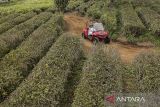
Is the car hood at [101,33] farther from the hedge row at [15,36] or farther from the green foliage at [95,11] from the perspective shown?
the green foliage at [95,11]

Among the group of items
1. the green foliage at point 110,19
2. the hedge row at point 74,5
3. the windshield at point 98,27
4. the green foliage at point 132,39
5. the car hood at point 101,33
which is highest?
the windshield at point 98,27

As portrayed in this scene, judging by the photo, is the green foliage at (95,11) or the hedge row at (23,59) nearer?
the hedge row at (23,59)

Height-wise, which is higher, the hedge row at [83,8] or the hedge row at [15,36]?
the hedge row at [15,36]

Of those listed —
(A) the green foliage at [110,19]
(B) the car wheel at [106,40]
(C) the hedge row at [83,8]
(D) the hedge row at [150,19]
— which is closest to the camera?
(B) the car wheel at [106,40]

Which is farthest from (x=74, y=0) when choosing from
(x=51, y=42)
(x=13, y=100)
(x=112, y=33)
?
(x=13, y=100)

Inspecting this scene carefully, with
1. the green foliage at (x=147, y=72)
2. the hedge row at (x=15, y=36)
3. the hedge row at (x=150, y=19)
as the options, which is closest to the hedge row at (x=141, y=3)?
the hedge row at (x=150, y=19)

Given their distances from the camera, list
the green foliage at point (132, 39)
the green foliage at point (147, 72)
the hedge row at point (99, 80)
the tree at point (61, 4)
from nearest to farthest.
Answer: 1. the hedge row at point (99, 80)
2. the green foliage at point (147, 72)
3. the green foliage at point (132, 39)
4. the tree at point (61, 4)

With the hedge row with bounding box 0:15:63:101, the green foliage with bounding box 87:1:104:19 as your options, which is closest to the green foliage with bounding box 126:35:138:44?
the hedge row with bounding box 0:15:63:101
